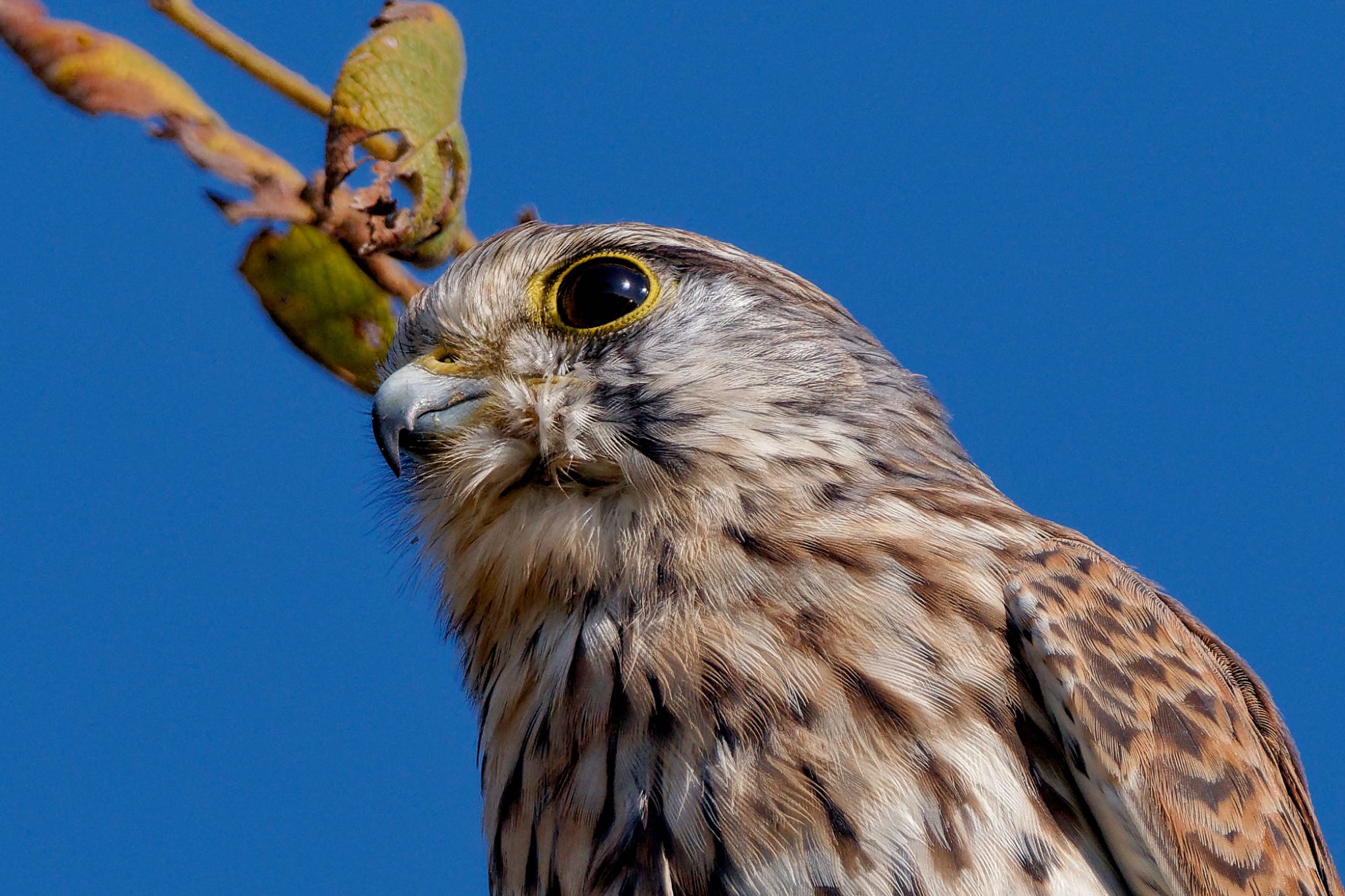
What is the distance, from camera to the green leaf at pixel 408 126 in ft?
9.83

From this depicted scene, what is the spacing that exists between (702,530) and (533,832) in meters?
0.68

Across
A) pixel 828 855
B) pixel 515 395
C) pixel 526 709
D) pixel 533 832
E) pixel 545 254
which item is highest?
pixel 545 254

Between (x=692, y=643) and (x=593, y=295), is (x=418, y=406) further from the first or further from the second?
(x=692, y=643)

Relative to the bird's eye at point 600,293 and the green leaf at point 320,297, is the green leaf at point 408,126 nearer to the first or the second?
the green leaf at point 320,297

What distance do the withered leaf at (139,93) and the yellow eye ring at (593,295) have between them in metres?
0.54

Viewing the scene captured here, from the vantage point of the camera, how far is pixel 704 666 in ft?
9.75

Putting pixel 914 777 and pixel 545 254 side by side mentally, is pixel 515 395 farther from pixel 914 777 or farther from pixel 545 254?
pixel 914 777

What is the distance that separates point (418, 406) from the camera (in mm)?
3209

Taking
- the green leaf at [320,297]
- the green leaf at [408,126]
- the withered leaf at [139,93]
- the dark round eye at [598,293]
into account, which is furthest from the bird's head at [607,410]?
the withered leaf at [139,93]

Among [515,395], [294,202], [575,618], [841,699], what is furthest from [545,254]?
[841,699]

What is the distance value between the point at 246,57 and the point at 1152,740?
2.20m

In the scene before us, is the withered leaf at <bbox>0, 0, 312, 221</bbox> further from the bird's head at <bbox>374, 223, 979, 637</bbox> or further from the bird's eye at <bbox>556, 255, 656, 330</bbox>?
the bird's eye at <bbox>556, 255, 656, 330</bbox>

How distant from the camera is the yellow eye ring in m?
3.30

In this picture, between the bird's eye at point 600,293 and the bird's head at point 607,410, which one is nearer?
the bird's head at point 607,410
